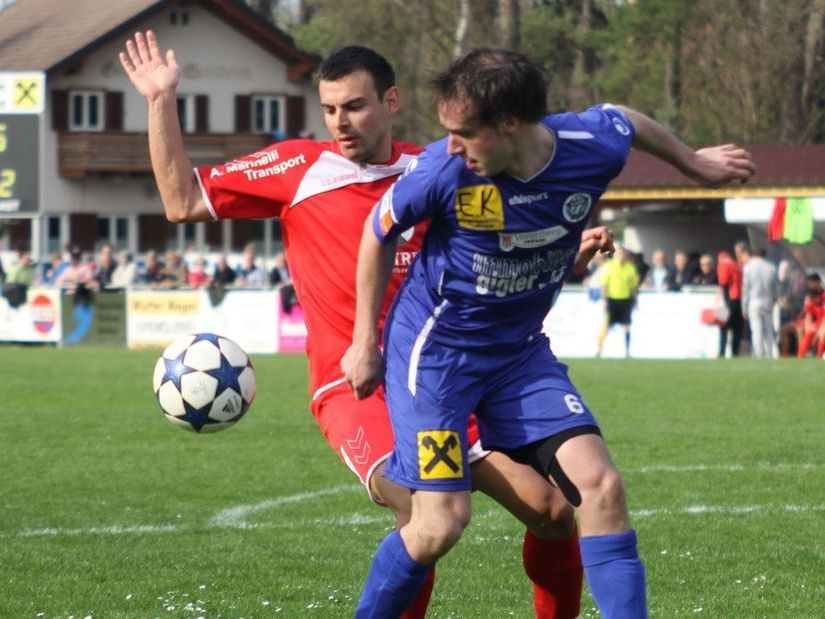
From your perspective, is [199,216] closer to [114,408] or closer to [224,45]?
[114,408]

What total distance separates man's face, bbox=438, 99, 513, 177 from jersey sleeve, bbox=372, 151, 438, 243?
0.11 metres

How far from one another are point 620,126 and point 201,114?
150 ft

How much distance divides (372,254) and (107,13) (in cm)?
4730

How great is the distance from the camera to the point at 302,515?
28.4ft

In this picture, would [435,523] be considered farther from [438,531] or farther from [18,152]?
[18,152]

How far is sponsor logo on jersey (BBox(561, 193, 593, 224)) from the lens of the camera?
486cm

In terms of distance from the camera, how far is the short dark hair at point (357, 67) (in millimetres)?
5414

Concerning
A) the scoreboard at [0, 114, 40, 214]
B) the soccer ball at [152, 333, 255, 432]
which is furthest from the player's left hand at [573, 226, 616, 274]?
the scoreboard at [0, 114, 40, 214]

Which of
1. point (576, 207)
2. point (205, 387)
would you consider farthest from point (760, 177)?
point (576, 207)

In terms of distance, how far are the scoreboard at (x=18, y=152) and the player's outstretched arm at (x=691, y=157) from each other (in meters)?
16.7

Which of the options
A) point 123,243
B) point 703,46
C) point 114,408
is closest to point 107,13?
point 123,243

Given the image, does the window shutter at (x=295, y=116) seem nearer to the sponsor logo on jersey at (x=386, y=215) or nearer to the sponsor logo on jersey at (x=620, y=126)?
the sponsor logo on jersey at (x=620, y=126)

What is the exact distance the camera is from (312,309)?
5.51 meters

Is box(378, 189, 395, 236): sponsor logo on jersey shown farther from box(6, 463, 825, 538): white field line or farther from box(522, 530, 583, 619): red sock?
box(6, 463, 825, 538): white field line
